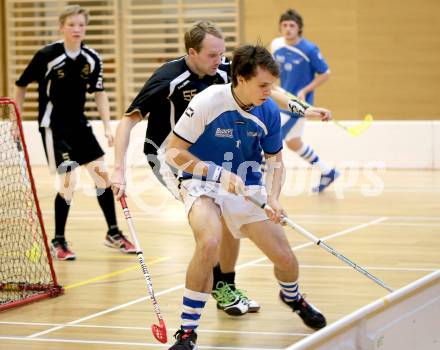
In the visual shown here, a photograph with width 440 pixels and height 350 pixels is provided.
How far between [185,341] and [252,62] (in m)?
1.14

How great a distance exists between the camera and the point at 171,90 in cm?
461

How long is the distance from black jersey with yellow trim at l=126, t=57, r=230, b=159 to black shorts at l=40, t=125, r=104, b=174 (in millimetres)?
1822

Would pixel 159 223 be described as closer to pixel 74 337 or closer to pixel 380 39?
pixel 74 337

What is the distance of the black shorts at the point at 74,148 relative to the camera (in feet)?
21.2

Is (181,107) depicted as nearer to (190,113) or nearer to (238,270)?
(190,113)

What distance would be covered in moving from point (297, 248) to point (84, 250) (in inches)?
59.2

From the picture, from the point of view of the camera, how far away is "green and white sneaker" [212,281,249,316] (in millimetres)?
4738

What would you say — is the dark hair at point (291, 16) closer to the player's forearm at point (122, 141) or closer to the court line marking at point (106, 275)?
the court line marking at point (106, 275)

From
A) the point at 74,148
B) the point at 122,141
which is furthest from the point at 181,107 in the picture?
the point at 74,148

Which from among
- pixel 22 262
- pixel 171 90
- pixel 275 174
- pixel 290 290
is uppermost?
pixel 171 90

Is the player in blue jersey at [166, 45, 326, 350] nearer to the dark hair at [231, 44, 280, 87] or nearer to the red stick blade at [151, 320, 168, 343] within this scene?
the dark hair at [231, 44, 280, 87]

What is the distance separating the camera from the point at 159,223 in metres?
8.29

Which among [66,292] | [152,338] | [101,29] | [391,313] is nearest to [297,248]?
[66,292]

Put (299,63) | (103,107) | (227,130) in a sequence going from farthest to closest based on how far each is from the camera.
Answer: (299,63), (103,107), (227,130)
